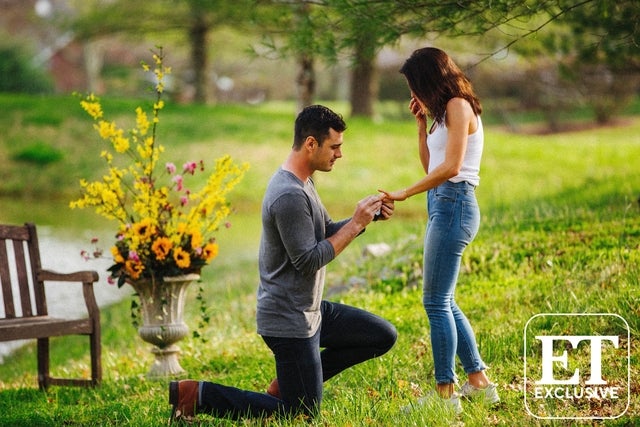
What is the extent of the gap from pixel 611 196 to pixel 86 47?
1308 inches

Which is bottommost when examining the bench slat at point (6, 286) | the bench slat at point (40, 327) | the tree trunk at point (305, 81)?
the bench slat at point (40, 327)

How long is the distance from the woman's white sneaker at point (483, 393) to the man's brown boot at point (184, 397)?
1.32 m

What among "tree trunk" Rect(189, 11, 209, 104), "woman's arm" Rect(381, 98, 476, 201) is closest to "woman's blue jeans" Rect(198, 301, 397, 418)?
"woman's arm" Rect(381, 98, 476, 201)

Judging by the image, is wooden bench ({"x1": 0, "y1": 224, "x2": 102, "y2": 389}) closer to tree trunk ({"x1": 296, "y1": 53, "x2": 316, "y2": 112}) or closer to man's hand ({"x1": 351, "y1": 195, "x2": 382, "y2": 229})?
man's hand ({"x1": 351, "y1": 195, "x2": 382, "y2": 229})

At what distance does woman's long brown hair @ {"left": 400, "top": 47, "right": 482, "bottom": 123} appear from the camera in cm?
449

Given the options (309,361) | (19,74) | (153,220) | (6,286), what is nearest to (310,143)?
(309,361)

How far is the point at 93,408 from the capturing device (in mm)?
5535

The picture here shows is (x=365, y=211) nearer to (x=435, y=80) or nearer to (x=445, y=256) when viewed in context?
(x=445, y=256)

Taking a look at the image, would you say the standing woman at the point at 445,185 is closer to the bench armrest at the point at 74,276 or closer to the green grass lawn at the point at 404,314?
the green grass lawn at the point at 404,314

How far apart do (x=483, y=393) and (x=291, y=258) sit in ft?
3.89

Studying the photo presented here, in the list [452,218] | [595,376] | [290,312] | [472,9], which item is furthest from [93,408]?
[472,9]

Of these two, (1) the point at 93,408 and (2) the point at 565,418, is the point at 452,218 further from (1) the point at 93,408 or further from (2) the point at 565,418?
(1) the point at 93,408

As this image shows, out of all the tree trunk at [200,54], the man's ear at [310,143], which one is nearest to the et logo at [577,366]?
the man's ear at [310,143]

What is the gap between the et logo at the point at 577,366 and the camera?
457cm
